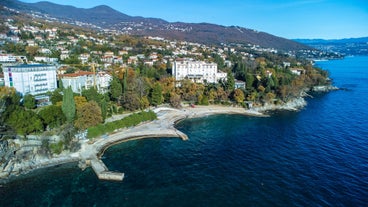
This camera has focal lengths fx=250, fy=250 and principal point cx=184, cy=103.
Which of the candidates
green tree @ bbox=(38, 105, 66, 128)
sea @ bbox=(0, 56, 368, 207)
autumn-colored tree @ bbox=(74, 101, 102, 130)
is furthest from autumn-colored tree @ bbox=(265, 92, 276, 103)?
green tree @ bbox=(38, 105, 66, 128)

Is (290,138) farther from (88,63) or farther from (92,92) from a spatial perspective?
(88,63)

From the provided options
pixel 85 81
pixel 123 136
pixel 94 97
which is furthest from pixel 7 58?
pixel 123 136

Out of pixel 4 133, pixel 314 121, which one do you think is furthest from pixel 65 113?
pixel 314 121

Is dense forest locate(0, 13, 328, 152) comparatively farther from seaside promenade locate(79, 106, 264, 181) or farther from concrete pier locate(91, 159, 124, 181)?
concrete pier locate(91, 159, 124, 181)

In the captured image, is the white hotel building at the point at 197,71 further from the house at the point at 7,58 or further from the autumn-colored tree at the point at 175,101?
the house at the point at 7,58

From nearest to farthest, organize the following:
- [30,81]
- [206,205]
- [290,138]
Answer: [206,205]
[290,138]
[30,81]

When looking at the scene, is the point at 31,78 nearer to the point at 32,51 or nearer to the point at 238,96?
the point at 32,51

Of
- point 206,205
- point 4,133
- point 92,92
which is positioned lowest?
point 206,205

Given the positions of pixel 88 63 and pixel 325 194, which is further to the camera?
pixel 88 63
